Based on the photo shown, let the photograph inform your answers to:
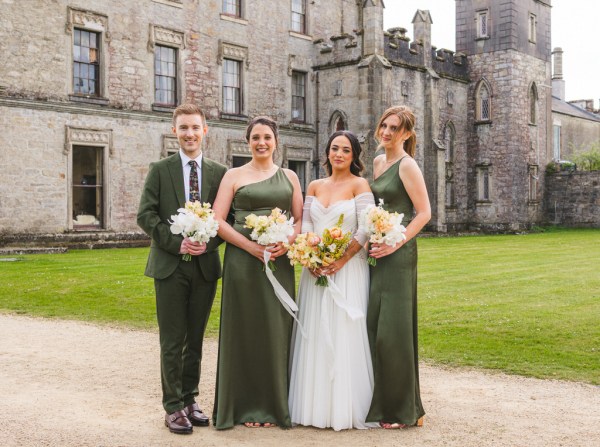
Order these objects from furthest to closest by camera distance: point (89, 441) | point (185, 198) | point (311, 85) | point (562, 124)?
point (562, 124) → point (311, 85) → point (185, 198) → point (89, 441)

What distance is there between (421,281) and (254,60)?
16025mm

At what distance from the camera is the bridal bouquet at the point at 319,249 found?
18.7 ft

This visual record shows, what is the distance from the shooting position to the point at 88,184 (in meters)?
23.7

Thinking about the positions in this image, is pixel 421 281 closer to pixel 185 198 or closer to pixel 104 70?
pixel 185 198

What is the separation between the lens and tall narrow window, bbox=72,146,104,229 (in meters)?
23.5

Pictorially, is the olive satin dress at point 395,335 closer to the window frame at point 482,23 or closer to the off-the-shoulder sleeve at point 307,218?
the off-the-shoulder sleeve at point 307,218

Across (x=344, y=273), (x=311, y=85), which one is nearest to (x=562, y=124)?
(x=311, y=85)

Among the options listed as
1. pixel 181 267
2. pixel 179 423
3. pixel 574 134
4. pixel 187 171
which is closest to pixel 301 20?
pixel 187 171

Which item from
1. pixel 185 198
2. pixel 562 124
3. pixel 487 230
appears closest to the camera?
pixel 185 198

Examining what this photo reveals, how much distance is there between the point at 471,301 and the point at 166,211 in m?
7.03

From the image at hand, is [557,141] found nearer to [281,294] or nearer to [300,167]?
[300,167]

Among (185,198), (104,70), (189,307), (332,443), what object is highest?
(104,70)

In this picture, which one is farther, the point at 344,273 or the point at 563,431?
the point at 344,273

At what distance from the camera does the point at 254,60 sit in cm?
2794
